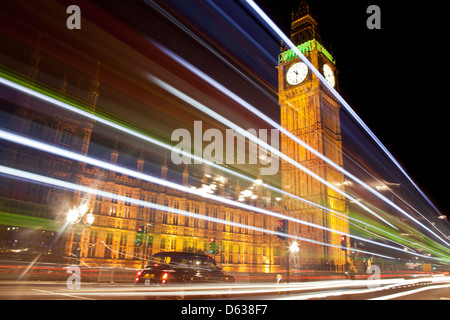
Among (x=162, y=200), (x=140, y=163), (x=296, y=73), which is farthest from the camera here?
(x=296, y=73)

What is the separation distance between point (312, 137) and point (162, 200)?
26.0 meters

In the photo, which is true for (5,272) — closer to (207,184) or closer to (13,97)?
(13,97)

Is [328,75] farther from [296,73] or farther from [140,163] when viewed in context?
[140,163]

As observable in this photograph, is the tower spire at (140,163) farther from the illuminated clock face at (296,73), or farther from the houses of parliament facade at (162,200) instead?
the illuminated clock face at (296,73)

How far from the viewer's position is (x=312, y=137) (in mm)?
50406

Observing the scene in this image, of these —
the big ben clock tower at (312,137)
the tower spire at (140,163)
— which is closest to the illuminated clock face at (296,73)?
the big ben clock tower at (312,137)

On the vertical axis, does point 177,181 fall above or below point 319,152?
below

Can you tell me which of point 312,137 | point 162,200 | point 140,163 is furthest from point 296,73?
point 162,200

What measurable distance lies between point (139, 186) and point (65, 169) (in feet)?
32.1

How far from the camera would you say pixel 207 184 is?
52156mm

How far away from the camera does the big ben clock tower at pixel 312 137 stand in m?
46.3

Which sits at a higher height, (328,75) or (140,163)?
(328,75)
